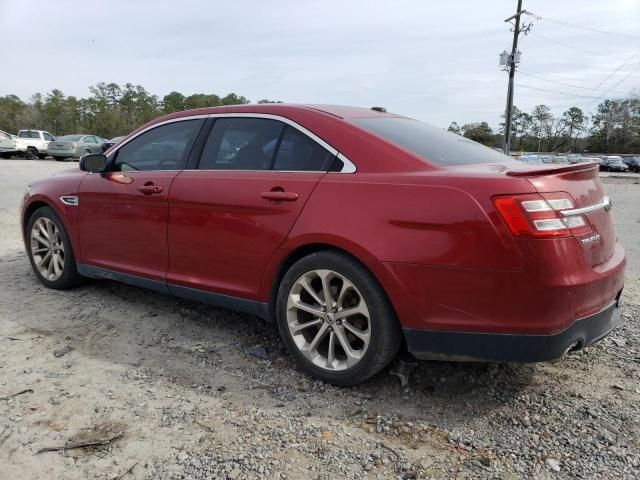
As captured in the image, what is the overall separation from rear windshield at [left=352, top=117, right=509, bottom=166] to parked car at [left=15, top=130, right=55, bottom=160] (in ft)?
93.9

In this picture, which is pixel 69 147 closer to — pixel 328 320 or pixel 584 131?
pixel 328 320

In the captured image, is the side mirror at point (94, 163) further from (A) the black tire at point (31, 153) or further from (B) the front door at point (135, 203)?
(A) the black tire at point (31, 153)

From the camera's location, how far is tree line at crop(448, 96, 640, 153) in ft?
279

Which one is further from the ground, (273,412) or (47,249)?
(47,249)

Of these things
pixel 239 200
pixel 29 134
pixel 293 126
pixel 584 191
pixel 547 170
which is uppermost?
pixel 29 134

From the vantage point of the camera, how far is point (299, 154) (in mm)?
3115

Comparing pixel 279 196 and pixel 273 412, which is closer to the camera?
pixel 273 412

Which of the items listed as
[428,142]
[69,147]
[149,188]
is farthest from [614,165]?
[149,188]

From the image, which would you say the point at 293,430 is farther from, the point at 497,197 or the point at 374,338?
the point at 497,197

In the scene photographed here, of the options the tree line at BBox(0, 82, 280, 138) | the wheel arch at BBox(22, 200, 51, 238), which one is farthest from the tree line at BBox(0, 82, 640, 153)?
the wheel arch at BBox(22, 200, 51, 238)

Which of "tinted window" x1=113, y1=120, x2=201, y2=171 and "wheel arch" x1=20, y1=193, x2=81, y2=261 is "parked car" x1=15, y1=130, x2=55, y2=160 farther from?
"tinted window" x1=113, y1=120, x2=201, y2=171

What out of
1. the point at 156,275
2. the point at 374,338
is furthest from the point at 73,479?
the point at 156,275

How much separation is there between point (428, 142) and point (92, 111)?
72.6 meters

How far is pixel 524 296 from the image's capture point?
2.37 meters
